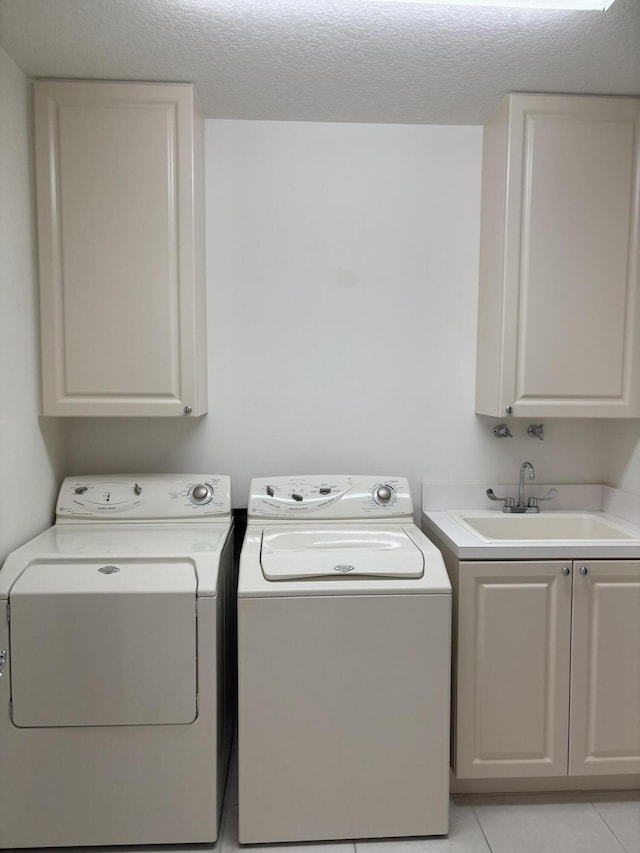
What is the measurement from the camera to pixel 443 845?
6.42ft

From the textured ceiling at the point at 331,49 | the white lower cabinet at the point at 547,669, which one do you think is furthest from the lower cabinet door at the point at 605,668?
the textured ceiling at the point at 331,49

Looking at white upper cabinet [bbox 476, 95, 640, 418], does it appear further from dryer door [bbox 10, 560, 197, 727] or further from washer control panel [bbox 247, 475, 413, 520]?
dryer door [bbox 10, 560, 197, 727]

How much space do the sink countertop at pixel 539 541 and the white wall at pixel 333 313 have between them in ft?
0.33

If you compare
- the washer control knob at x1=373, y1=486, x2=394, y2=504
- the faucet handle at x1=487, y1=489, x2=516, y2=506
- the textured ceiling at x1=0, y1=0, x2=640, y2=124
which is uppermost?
the textured ceiling at x1=0, y1=0, x2=640, y2=124

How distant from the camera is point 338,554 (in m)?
2.02

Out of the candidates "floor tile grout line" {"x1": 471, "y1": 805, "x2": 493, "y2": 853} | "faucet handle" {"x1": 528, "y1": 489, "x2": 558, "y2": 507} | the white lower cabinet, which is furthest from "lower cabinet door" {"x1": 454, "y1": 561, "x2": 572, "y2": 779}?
"faucet handle" {"x1": 528, "y1": 489, "x2": 558, "y2": 507}

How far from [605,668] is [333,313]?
163 cm

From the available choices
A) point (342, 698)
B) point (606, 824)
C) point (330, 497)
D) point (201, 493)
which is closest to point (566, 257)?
point (330, 497)

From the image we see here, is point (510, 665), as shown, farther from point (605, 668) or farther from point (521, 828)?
point (521, 828)

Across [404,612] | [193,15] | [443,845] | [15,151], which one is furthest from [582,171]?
[443,845]

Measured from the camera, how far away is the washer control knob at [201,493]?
236 centimetres

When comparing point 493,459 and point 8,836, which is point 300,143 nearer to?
point 493,459

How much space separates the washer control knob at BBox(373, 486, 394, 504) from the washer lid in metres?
0.15

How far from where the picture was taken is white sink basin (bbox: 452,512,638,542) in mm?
2506
